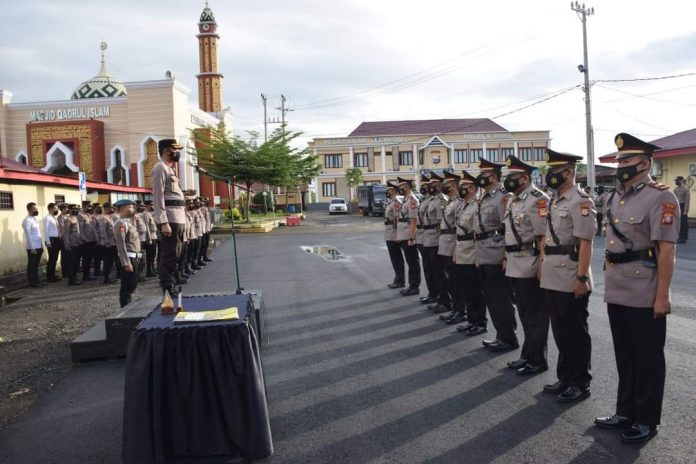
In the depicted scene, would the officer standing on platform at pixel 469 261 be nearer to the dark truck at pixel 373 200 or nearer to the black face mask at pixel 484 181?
the black face mask at pixel 484 181

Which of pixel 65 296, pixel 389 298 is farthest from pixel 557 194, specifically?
pixel 65 296

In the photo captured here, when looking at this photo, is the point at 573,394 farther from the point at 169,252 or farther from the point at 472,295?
the point at 169,252

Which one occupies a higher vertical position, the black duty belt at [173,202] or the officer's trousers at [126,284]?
the black duty belt at [173,202]

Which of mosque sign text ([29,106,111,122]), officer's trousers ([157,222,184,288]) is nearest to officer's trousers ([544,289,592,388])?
officer's trousers ([157,222,184,288])

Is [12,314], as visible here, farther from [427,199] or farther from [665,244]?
[665,244]

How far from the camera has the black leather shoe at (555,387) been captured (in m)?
4.75

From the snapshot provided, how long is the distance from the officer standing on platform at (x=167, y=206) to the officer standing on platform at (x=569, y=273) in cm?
392

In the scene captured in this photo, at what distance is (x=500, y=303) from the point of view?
6207 millimetres

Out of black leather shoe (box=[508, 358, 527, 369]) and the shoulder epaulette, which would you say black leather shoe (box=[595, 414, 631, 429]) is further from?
the shoulder epaulette

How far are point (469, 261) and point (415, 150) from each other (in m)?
68.5

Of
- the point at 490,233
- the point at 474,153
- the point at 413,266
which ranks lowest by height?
the point at 413,266

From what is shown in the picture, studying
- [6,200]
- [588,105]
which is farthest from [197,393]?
[588,105]

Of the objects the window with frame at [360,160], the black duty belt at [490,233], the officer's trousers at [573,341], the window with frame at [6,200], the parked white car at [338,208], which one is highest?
the window with frame at [360,160]

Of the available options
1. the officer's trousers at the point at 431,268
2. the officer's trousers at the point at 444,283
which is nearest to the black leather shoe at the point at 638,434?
the officer's trousers at the point at 444,283
